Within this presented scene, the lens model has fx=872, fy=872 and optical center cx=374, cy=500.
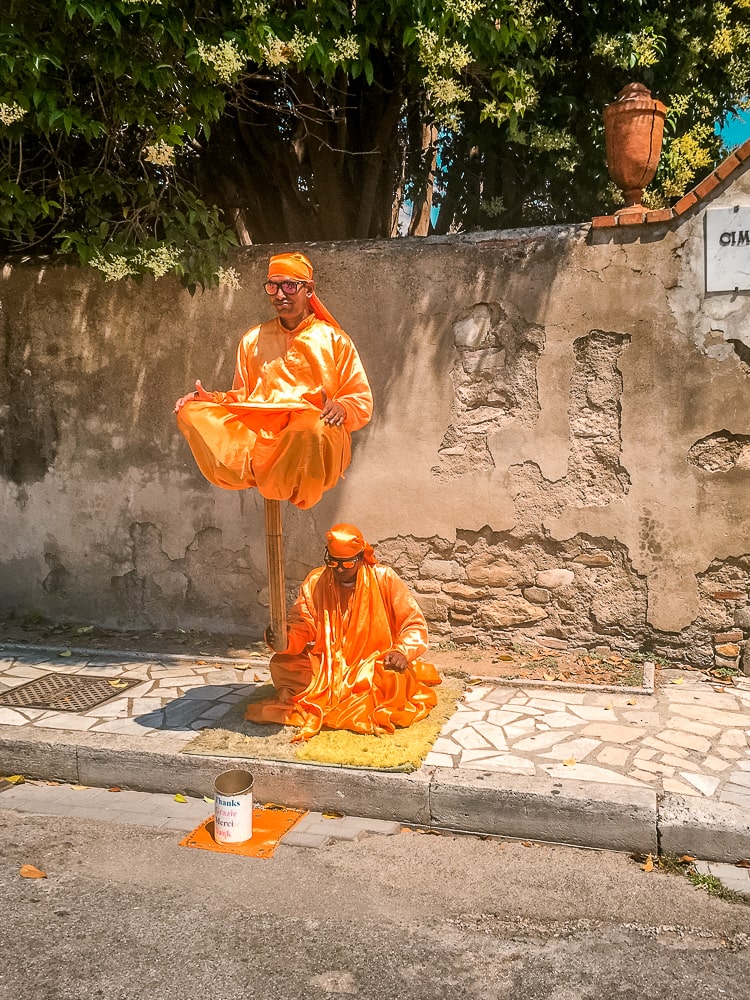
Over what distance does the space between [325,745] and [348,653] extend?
0.60 meters

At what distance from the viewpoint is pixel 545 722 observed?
16.9 ft

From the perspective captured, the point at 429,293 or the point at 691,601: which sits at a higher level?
the point at 429,293

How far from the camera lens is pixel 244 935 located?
328 cm

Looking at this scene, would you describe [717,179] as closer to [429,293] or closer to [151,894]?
[429,293]

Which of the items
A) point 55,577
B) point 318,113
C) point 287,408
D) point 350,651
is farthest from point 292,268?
point 318,113

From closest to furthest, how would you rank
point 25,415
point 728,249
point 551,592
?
point 728,249 → point 551,592 → point 25,415

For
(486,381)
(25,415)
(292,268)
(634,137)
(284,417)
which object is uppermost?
(634,137)

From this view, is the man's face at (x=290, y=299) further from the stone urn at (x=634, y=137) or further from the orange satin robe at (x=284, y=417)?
the stone urn at (x=634, y=137)

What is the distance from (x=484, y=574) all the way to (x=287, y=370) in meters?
2.45

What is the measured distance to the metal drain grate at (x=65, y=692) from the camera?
18.2 ft

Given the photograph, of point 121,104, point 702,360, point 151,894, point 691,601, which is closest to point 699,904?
point 151,894

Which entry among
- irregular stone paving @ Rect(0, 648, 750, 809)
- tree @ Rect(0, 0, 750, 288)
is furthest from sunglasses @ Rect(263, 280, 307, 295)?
irregular stone paving @ Rect(0, 648, 750, 809)

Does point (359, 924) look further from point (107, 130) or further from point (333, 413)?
point (107, 130)

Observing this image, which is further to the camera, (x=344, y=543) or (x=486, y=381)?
(x=486, y=381)
